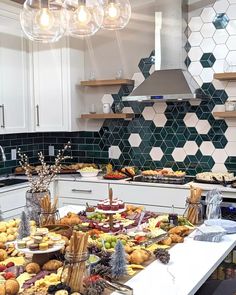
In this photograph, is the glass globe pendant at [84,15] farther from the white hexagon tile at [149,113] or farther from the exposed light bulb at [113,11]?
the white hexagon tile at [149,113]

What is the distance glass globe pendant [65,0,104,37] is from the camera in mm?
2719

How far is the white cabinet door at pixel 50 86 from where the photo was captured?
5059 millimetres

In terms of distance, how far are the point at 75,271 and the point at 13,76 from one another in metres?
3.48

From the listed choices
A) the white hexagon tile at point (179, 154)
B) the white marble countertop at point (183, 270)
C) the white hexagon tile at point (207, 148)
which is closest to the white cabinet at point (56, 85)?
the white hexagon tile at point (179, 154)

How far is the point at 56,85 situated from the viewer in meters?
5.10

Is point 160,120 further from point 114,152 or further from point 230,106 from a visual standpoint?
point 230,106

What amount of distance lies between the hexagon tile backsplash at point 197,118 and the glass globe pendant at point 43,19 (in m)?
2.29

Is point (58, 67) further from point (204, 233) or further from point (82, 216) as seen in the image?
point (204, 233)

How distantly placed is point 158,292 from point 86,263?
313 mm

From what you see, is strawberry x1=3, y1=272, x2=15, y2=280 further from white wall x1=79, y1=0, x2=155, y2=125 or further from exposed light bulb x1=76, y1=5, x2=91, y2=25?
A: white wall x1=79, y1=0, x2=155, y2=125

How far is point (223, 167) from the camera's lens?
15.3 feet

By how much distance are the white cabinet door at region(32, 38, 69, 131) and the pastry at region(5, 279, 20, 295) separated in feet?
11.3

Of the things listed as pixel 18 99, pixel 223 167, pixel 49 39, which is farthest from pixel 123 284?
pixel 18 99

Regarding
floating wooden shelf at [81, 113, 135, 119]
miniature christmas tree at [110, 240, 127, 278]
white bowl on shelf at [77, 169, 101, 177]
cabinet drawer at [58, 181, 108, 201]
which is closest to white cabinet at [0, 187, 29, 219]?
cabinet drawer at [58, 181, 108, 201]
